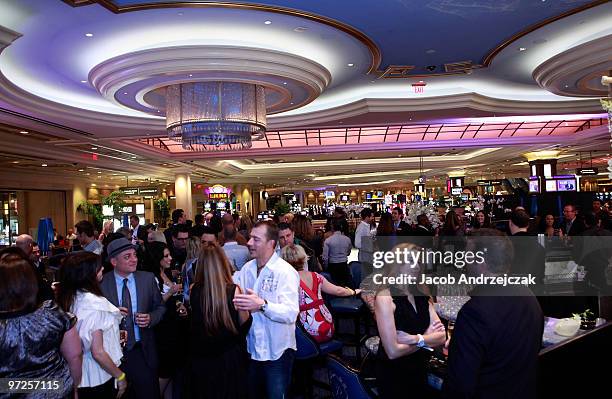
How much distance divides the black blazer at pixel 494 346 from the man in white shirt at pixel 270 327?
99 centimetres

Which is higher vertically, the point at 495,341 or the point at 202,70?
the point at 202,70

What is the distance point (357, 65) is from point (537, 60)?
267 cm

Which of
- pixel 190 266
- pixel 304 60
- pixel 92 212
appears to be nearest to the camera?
pixel 190 266

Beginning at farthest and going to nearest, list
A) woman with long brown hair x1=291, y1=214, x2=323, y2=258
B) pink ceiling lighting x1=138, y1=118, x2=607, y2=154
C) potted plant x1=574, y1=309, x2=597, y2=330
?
pink ceiling lighting x1=138, y1=118, x2=607, y2=154 → woman with long brown hair x1=291, y1=214, x2=323, y2=258 → potted plant x1=574, y1=309, x2=597, y2=330

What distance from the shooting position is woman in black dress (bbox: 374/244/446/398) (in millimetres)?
2205

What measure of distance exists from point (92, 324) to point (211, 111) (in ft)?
14.1

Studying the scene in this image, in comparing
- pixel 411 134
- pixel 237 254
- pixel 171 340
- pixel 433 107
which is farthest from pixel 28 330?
pixel 411 134

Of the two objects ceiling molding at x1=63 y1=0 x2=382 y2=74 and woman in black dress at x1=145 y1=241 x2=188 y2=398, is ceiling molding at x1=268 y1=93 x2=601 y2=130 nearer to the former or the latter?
ceiling molding at x1=63 y1=0 x2=382 y2=74

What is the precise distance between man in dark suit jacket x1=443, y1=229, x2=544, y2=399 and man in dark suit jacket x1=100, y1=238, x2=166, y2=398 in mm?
1863

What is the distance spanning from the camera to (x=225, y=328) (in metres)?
2.60

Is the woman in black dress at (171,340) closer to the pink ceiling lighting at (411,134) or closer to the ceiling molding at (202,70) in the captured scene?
the ceiling molding at (202,70)

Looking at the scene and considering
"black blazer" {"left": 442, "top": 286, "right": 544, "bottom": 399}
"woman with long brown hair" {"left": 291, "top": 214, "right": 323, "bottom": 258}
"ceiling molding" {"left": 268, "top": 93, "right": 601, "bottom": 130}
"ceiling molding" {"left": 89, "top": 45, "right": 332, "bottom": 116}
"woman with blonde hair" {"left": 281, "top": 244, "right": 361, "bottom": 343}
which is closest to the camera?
"black blazer" {"left": 442, "top": 286, "right": 544, "bottom": 399}

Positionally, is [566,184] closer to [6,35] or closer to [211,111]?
[211,111]

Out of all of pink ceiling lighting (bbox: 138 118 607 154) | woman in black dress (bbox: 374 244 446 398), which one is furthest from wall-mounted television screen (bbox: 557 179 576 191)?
woman in black dress (bbox: 374 244 446 398)
